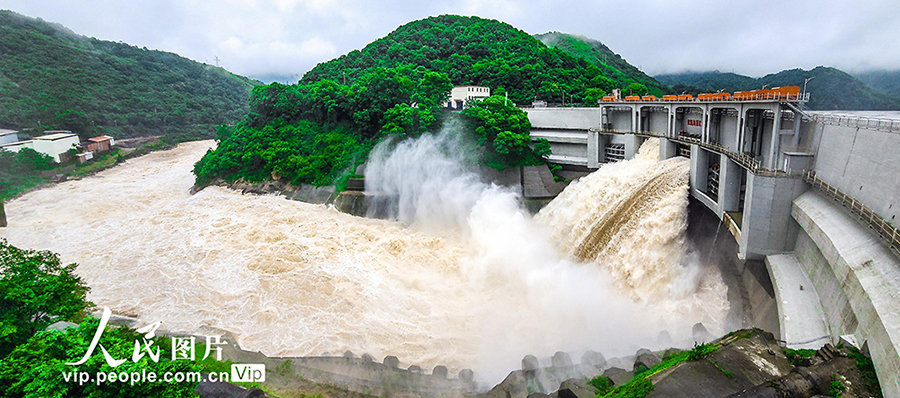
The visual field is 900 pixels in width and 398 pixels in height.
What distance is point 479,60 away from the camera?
183 ft

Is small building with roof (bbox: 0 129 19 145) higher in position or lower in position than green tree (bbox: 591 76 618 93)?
lower

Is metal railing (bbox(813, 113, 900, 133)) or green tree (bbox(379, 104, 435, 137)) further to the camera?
green tree (bbox(379, 104, 435, 137))

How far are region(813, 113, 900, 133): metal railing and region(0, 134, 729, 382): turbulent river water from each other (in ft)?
18.5

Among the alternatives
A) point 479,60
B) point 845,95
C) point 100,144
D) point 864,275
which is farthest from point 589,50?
point 864,275

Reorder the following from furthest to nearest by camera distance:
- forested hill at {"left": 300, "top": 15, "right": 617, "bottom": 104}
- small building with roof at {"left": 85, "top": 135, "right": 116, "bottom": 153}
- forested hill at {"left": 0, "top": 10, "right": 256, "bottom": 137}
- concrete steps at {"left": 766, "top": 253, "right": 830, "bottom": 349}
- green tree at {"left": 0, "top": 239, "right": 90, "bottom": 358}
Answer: forested hill at {"left": 0, "top": 10, "right": 256, "bottom": 137} < small building with roof at {"left": 85, "top": 135, "right": 116, "bottom": 153} < forested hill at {"left": 300, "top": 15, "right": 617, "bottom": 104} < green tree at {"left": 0, "top": 239, "right": 90, "bottom": 358} < concrete steps at {"left": 766, "top": 253, "right": 830, "bottom": 349}

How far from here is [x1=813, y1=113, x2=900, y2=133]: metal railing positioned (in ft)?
34.9

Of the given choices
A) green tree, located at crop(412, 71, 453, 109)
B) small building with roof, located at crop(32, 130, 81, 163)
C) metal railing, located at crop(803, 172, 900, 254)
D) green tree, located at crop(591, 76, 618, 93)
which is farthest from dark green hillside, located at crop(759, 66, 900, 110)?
small building with roof, located at crop(32, 130, 81, 163)

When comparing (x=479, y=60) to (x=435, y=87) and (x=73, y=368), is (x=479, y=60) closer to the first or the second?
(x=435, y=87)

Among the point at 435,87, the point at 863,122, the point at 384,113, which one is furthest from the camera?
the point at 435,87

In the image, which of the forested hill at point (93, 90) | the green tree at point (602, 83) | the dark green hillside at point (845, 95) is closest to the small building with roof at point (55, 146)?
the forested hill at point (93, 90)

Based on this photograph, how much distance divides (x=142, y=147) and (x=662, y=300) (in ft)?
214

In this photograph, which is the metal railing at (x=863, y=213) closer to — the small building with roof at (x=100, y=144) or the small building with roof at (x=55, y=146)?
the small building with roof at (x=55, y=146)

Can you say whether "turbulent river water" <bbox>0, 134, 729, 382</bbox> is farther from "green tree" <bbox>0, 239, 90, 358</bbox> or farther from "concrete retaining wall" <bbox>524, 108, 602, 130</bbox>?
"concrete retaining wall" <bbox>524, 108, 602, 130</bbox>

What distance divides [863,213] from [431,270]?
620 inches
